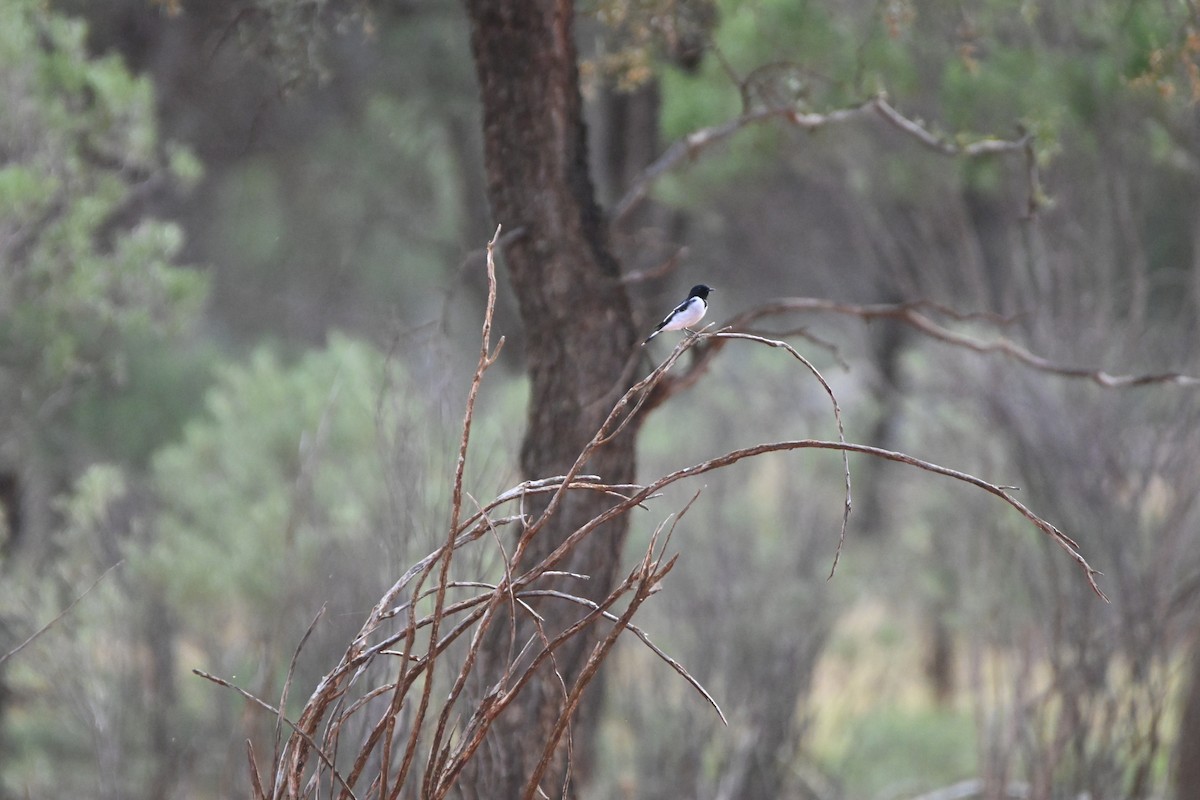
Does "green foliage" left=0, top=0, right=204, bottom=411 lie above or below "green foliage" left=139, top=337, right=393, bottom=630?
above

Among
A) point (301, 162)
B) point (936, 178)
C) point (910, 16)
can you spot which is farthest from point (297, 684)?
point (301, 162)

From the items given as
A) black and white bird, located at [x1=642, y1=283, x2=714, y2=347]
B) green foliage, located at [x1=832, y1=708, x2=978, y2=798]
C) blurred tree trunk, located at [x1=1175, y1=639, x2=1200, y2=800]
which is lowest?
green foliage, located at [x1=832, y1=708, x2=978, y2=798]

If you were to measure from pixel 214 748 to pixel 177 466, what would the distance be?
2113 mm

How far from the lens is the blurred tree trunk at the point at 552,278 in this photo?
4.10 m

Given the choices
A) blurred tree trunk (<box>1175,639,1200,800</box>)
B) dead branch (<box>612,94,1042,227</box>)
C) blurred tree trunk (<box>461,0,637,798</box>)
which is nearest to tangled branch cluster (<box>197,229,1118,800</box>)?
blurred tree trunk (<box>461,0,637,798</box>)

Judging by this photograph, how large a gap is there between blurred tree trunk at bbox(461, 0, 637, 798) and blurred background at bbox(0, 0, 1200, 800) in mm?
272

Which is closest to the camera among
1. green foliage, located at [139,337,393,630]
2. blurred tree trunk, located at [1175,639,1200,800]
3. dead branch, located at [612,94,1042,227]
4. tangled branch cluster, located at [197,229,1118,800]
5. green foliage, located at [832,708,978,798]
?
tangled branch cluster, located at [197,229,1118,800]

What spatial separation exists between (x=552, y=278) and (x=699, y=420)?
811cm

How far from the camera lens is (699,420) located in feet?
40.0

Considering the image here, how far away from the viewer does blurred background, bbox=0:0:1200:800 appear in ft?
17.3

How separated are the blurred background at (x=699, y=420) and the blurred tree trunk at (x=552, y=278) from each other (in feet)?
0.89

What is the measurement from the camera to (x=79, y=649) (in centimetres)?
602

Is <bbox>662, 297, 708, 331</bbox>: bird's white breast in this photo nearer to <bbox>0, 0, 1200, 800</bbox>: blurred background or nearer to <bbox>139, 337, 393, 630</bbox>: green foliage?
<bbox>0, 0, 1200, 800</bbox>: blurred background

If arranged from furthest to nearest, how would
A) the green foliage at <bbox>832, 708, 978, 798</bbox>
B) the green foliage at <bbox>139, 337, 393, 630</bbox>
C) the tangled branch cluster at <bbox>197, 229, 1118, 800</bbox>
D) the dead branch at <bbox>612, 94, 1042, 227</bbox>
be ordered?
the green foliage at <bbox>832, 708, 978, 798</bbox>, the green foliage at <bbox>139, 337, 393, 630</bbox>, the dead branch at <bbox>612, 94, 1042, 227</bbox>, the tangled branch cluster at <bbox>197, 229, 1118, 800</bbox>
